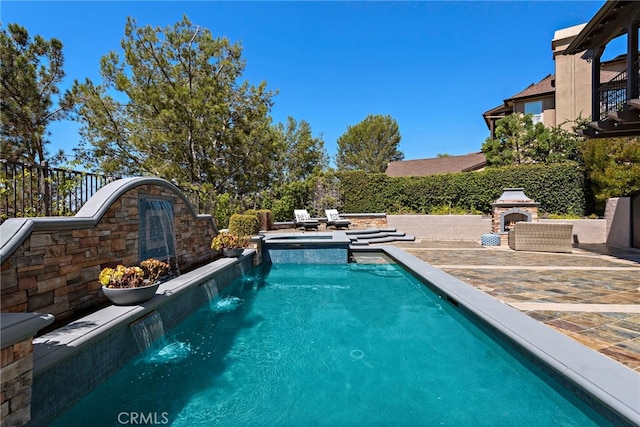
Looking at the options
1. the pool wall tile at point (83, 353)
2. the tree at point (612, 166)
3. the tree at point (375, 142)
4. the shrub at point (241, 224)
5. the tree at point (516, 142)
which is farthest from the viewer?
the tree at point (375, 142)

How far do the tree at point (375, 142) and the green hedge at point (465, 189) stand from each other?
59.5ft

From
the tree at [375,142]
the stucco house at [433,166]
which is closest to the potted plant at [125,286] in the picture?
the stucco house at [433,166]

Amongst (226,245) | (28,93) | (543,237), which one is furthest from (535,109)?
(28,93)

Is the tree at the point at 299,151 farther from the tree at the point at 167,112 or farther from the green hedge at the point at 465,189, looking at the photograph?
the tree at the point at 167,112

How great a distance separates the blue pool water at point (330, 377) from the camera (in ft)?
9.18

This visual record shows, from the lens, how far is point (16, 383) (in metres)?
2.08

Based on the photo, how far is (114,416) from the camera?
109 inches

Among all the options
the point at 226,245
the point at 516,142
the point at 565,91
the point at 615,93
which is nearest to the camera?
the point at 226,245

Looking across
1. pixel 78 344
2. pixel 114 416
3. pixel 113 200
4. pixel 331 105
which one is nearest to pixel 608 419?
pixel 114 416

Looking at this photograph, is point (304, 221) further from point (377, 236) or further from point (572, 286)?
point (572, 286)
